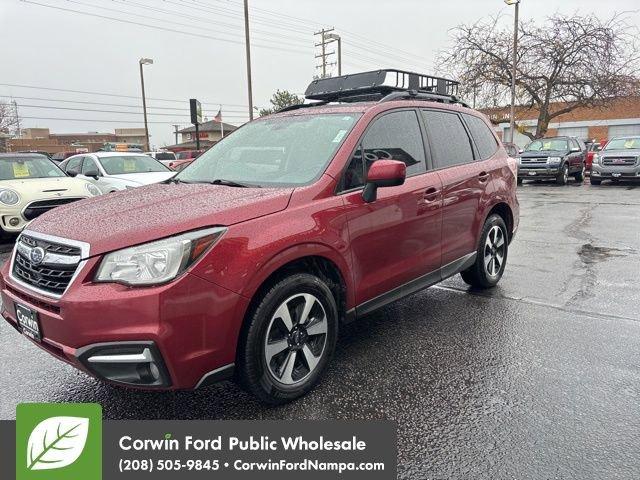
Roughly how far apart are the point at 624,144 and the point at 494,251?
15.5 m

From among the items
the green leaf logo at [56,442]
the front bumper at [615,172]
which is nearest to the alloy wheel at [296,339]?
the green leaf logo at [56,442]

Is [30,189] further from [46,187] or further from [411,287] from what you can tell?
[411,287]

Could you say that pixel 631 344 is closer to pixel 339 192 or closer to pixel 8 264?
pixel 339 192

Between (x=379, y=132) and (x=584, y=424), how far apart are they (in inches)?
89.4

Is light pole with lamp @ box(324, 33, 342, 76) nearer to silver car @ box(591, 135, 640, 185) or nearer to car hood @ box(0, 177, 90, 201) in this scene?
silver car @ box(591, 135, 640, 185)

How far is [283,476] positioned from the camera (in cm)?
226

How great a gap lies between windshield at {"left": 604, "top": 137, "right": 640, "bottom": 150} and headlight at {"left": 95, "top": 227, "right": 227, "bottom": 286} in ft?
61.3

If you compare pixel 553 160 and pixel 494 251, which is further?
pixel 553 160

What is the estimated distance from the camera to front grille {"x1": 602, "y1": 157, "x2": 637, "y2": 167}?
1638 centimetres

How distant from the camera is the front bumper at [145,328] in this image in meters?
2.29

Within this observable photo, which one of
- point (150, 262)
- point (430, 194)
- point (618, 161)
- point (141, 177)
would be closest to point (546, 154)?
point (618, 161)

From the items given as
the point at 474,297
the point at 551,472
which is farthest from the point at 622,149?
the point at 551,472

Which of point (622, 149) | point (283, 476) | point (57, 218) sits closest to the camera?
point (283, 476)

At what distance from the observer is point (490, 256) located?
5.08 m
